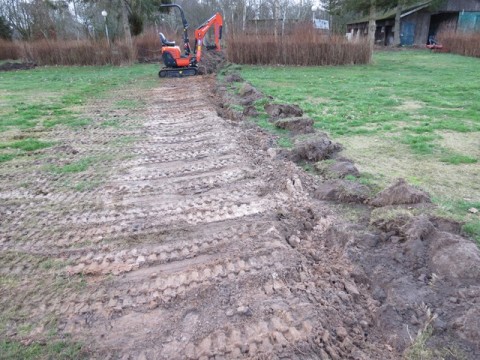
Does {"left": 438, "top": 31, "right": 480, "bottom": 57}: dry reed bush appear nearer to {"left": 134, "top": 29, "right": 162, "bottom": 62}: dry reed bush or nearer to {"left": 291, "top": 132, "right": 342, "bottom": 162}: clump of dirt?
{"left": 134, "top": 29, "right": 162, "bottom": 62}: dry reed bush

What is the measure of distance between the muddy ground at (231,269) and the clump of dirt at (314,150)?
1.85 ft

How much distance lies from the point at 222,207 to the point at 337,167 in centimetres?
171

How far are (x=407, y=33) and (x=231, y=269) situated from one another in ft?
127

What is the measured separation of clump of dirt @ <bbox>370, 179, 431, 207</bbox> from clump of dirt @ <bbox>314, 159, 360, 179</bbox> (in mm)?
754

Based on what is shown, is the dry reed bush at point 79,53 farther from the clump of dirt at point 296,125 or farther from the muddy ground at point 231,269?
the muddy ground at point 231,269

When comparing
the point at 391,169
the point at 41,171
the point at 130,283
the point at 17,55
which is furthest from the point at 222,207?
the point at 17,55

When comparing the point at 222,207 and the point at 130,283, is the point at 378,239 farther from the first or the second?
the point at 130,283

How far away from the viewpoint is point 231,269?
2.99 m

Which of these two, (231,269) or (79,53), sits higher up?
(79,53)

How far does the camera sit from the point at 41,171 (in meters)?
5.14

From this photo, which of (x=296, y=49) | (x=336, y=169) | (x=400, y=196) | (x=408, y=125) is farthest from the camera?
(x=296, y=49)

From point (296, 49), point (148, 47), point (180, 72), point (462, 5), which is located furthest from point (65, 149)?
point (462, 5)

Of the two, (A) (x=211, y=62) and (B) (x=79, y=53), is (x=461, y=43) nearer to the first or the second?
(A) (x=211, y=62)

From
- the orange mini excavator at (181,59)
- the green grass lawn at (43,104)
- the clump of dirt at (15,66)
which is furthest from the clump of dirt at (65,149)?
the clump of dirt at (15,66)
